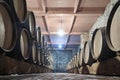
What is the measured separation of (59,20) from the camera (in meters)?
10.9

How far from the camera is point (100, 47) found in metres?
3.50

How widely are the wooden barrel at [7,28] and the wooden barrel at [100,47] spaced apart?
4.37 feet

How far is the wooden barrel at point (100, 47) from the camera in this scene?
307cm

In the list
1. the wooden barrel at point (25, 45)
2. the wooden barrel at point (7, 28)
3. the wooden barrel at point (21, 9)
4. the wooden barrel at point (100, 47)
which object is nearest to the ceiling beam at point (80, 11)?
the wooden barrel at point (100, 47)

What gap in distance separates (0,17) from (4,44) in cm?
30

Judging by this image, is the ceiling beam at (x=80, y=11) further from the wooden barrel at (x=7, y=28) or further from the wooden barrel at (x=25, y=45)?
the wooden barrel at (x=7, y=28)

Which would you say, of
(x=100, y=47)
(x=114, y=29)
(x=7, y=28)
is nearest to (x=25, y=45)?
(x=7, y=28)

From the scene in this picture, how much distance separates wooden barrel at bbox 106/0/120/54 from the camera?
2736 mm

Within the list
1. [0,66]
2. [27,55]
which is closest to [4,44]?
[0,66]

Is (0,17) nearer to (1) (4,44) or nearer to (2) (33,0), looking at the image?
(1) (4,44)

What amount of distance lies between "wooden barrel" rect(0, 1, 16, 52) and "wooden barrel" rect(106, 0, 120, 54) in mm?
1244

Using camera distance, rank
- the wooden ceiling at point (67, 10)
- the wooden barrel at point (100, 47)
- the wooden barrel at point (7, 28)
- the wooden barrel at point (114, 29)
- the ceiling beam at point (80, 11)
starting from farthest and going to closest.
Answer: the ceiling beam at point (80, 11), the wooden ceiling at point (67, 10), the wooden barrel at point (100, 47), the wooden barrel at point (114, 29), the wooden barrel at point (7, 28)

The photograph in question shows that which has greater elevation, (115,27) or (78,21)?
(78,21)

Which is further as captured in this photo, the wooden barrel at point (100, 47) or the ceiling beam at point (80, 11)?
the ceiling beam at point (80, 11)
